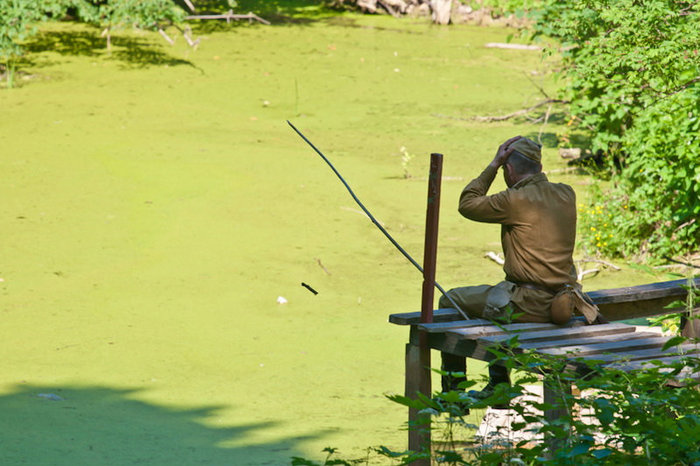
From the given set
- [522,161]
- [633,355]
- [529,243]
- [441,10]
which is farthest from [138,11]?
[633,355]

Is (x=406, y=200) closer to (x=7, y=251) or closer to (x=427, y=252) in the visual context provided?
(x=7, y=251)

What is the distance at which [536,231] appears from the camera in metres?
3.85

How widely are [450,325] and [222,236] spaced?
13.2 feet

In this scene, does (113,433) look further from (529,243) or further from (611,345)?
(611,345)

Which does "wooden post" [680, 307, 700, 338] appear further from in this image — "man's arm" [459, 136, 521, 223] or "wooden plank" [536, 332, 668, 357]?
"man's arm" [459, 136, 521, 223]

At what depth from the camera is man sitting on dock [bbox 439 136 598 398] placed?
384 cm

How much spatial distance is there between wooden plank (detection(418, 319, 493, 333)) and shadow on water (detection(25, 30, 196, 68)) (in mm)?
9133

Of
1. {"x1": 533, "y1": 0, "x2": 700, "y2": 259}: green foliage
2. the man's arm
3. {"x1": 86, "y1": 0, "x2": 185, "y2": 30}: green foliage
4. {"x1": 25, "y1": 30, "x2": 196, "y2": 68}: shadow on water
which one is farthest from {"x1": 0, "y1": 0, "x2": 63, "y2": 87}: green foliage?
the man's arm

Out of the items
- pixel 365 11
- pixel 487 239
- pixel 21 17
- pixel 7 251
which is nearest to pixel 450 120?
pixel 487 239

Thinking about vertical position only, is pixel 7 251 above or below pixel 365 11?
below

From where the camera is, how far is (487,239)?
7.69 m

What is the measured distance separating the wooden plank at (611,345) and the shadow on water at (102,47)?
9.41 meters

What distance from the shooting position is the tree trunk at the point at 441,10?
1592 centimetres

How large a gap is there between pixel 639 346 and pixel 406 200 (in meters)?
4.93
